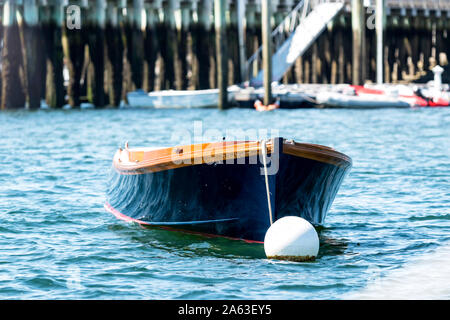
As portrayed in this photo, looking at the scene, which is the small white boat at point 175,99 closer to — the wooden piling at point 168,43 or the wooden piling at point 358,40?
the wooden piling at point 168,43

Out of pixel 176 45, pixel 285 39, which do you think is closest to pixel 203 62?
pixel 176 45

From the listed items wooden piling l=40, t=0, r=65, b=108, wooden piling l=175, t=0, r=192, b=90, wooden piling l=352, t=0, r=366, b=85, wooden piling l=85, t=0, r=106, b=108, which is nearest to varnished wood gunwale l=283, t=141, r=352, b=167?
wooden piling l=40, t=0, r=65, b=108

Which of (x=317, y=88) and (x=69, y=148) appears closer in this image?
(x=69, y=148)

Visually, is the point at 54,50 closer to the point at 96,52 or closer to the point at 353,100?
the point at 96,52

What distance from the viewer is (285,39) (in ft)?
162

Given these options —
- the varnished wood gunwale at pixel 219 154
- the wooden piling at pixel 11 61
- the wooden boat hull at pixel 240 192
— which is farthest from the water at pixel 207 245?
the wooden piling at pixel 11 61

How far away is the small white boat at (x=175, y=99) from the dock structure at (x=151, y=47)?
505 millimetres

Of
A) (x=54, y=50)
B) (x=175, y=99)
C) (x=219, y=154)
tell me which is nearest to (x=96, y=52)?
(x=54, y=50)

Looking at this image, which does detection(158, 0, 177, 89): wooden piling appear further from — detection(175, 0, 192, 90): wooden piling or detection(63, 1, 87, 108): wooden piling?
detection(63, 1, 87, 108): wooden piling

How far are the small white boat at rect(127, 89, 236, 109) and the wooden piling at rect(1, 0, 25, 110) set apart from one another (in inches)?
208

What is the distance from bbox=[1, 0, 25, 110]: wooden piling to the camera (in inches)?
1437

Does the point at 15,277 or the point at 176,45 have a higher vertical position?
the point at 176,45

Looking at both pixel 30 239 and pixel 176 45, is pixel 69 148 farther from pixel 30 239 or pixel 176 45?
pixel 176 45

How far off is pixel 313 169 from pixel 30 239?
3.90 m
